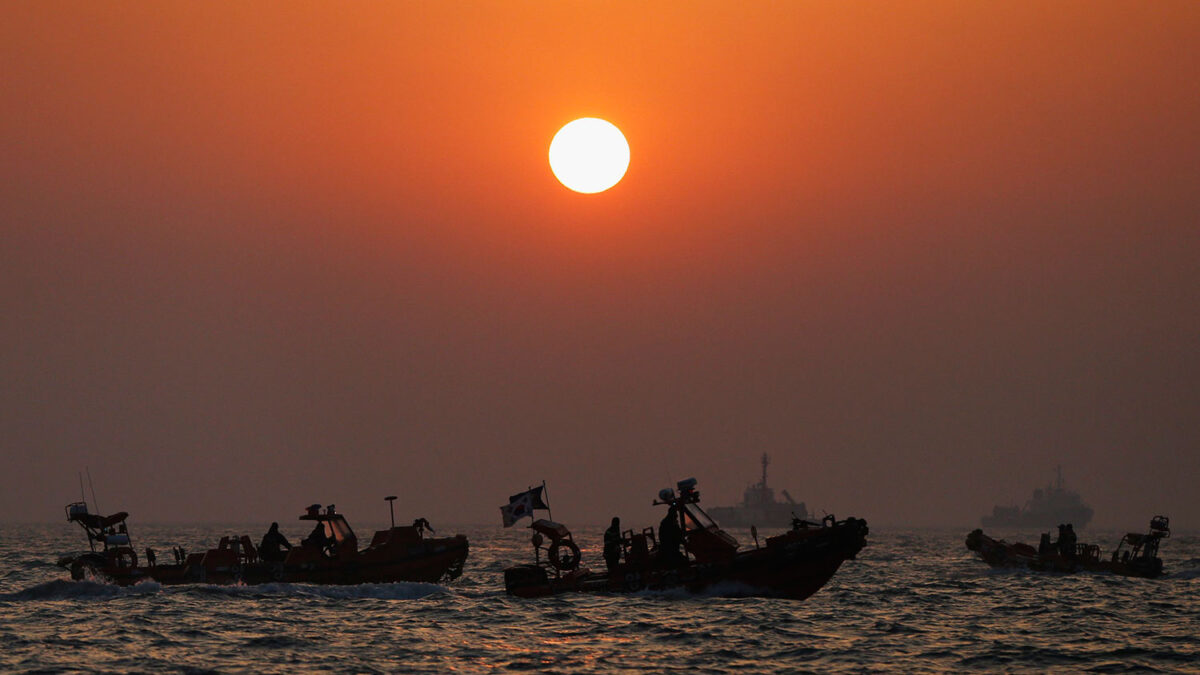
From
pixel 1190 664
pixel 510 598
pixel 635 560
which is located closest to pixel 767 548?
pixel 635 560

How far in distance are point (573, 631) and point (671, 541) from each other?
18.3ft

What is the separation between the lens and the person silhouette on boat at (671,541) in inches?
1374

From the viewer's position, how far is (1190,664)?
26.2 metres

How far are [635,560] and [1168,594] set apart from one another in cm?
2161

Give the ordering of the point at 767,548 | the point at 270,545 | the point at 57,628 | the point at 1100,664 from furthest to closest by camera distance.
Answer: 1. the point at 270,545
2. the point at 767,548
3. the point at 57,628
4. the point at 1100,664

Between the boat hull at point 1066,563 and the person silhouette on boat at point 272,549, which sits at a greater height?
the person silhouette on boat at point 272,549

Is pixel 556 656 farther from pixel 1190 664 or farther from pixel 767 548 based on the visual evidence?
pixel 1190 664

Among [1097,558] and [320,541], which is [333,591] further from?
[1097,558]

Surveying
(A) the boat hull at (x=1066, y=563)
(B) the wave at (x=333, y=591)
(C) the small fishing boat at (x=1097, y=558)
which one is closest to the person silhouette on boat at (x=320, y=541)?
(B) the wave at (x=333, y=591)

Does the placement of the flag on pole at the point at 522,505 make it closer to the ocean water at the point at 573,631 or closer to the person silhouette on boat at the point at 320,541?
the ocean water at the point at 573,631

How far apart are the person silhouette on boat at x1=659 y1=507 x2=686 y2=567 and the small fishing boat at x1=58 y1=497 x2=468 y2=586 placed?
26.7 ft

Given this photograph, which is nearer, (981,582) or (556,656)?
(556,656)

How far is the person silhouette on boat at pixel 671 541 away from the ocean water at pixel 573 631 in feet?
3.17

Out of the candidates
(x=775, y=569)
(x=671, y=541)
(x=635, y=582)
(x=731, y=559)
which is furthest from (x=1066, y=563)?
(x=635, y=582)
